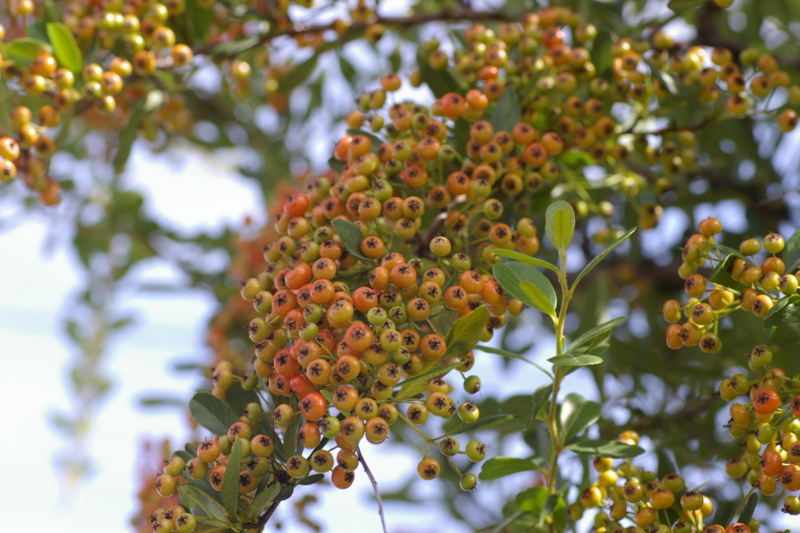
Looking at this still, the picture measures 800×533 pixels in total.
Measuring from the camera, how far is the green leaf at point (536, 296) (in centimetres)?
116

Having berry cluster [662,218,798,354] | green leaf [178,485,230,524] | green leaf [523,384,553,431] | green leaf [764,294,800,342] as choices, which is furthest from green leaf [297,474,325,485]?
green leaf [764,294,800,342]

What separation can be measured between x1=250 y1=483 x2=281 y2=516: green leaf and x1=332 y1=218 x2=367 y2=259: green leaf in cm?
47

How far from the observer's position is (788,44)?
245cm

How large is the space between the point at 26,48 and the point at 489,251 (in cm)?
136

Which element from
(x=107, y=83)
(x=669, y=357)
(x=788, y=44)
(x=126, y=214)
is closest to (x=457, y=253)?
(x=107, y=83)

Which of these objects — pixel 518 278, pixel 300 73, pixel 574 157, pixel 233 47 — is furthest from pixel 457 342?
pixel 300 73

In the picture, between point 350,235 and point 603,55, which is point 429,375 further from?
point 603,55

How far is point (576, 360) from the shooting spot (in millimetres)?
1118

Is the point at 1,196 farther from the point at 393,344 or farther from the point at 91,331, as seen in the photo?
the point at 393,344

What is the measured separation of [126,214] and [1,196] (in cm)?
53

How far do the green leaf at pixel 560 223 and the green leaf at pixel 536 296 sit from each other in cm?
10

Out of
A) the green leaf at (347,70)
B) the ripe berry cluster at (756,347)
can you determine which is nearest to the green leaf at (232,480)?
the ripe berry cluster at (756,347)

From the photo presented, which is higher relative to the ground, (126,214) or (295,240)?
(126,214)

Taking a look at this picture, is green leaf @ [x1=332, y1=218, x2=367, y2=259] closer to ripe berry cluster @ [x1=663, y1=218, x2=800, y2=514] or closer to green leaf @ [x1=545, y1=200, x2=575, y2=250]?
green leaf @ [x1=545, y1=200, x2=575, y2=250]
